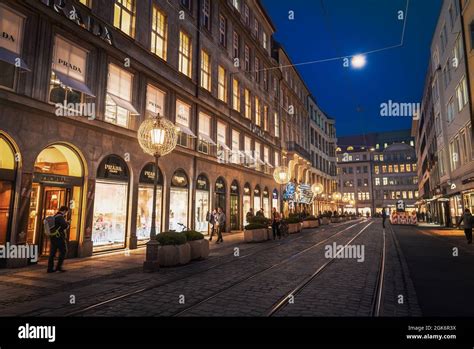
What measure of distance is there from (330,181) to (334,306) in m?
63.6

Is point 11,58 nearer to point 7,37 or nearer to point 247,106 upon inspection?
point 7,37

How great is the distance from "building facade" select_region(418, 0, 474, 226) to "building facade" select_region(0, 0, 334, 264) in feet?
55.6

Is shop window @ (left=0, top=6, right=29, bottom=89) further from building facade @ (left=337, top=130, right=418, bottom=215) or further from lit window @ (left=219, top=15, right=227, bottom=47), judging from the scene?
building facade @ (left=337, top=130, right=418, bottom=215)

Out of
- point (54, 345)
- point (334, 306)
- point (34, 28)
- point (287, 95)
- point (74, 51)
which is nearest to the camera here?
point (54, 345)

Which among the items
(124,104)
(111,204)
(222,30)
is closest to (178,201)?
(111,204)

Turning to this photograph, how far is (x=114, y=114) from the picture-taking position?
47.9ft

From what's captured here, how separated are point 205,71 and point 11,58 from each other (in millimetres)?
14102

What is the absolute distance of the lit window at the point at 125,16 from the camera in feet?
49.1

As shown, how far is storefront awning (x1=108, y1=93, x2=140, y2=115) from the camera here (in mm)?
14211

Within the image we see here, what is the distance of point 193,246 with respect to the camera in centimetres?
1187

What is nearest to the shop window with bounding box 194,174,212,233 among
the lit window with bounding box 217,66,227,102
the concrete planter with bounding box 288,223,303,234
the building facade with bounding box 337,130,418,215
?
the lit window with bounding box 217,66,227,102

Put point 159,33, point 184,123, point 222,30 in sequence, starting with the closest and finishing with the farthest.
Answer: point 159,33, point 184,123, point 222,30

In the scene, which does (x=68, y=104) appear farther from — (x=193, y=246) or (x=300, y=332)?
(x=300, y=332)

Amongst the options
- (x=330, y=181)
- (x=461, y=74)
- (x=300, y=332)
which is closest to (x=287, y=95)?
(x=461, y=74)
